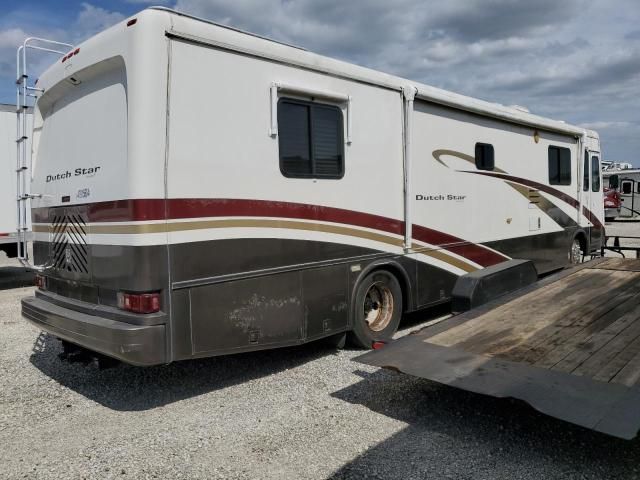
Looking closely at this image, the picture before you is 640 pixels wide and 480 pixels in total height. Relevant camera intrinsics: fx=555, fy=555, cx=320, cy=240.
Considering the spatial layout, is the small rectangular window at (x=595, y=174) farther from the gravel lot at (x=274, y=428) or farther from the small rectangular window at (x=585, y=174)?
the gravel lot at (x=274, y=428)

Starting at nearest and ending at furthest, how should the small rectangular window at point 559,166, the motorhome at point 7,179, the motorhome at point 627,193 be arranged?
the small rectangular window at point 559,166
the motorhome at point 7,179
the motorhome at point 627,193

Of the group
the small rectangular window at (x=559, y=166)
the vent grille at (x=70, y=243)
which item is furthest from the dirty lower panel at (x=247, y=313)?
the small rectangular window at (x=559, y=166)

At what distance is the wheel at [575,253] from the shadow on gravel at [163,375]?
568 centimetres

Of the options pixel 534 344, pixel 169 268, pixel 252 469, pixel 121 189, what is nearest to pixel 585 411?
pixel 534 344

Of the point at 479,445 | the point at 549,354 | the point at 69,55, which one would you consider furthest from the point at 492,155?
the point at 69,55

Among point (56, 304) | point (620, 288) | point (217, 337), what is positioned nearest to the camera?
point (217, 337)

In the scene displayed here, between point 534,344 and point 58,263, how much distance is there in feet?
13.2

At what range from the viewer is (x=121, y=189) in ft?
13.0

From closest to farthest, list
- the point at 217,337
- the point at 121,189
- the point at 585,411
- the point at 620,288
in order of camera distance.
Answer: the point at 585,411, the point at 121,189, the point at 217,337, the point at 620,288

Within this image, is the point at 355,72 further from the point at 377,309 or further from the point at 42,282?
the point at 42,282

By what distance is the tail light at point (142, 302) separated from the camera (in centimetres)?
391

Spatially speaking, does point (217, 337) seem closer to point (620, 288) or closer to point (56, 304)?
point (56, 304)

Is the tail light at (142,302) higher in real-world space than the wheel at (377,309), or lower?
higher

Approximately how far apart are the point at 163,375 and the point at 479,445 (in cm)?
286
